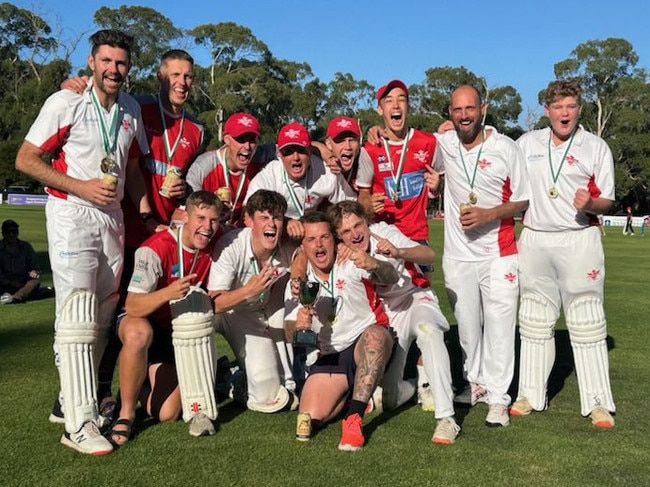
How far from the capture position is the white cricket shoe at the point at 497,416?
5016 mm

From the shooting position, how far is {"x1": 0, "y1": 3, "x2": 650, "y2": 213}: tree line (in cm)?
5638

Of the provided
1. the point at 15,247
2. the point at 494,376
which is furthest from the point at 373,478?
the point at 15,247

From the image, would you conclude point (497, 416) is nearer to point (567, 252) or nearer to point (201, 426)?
point (567, 252)

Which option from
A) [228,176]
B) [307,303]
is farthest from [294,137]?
[307,303]

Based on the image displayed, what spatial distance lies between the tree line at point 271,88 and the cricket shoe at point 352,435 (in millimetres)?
50135

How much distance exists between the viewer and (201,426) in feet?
15.4

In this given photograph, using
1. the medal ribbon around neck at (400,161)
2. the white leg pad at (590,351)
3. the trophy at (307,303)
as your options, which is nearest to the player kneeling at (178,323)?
the trophy at (307,303)

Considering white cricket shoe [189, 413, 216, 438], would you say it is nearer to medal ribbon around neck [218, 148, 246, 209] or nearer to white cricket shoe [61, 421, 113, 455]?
white cricket shoe [61, 421, 113, 455]

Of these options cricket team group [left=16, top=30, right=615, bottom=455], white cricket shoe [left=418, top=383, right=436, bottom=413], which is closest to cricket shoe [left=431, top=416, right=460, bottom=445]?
cricket team group [left=16, top=30, right=615, bottom=455]

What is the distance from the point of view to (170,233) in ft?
16.4

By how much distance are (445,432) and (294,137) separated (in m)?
2.57

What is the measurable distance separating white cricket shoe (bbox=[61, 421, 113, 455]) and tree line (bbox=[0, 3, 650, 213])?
50.0 metres

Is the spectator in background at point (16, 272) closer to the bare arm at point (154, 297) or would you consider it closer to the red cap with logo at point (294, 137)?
the bare arm at point (154, 297)

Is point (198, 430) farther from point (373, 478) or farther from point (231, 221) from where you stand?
point (231, 221)
